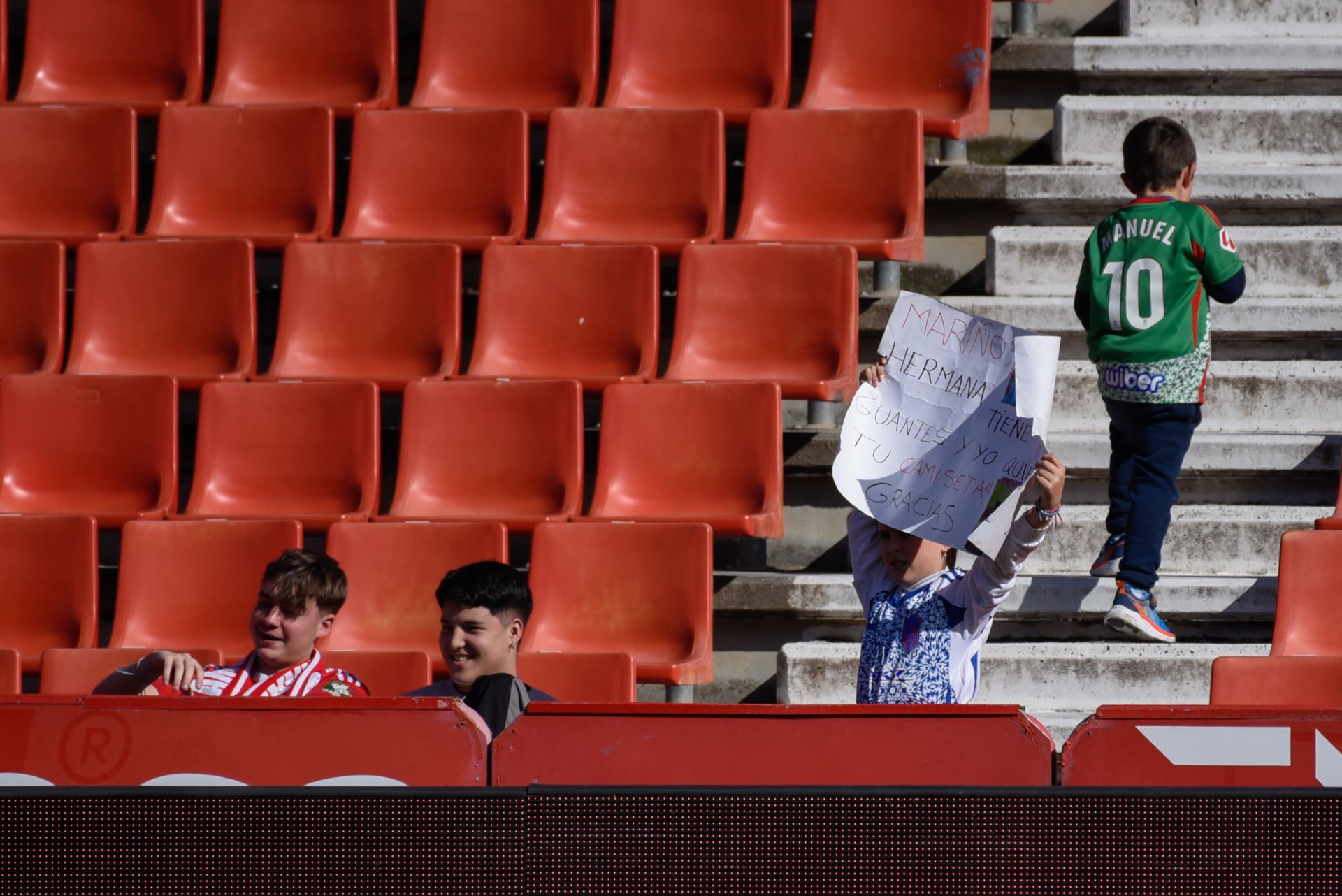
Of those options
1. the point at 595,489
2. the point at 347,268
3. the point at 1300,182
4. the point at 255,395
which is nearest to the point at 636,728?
the point at 595,489

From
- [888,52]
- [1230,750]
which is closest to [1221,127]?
[888,52]

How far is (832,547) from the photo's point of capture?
169 inches

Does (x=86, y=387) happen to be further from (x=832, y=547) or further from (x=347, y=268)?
(x=832, y=547)

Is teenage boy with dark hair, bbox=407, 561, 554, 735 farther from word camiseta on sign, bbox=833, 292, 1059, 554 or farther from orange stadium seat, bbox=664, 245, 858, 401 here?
orange stadium seat, bbox=664, 245, 858, 401

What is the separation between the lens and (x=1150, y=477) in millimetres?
3680

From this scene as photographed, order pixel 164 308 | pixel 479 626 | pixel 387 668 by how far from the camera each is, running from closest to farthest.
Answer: pixel 479 626 < pixel 387 668 < pixel 164 308

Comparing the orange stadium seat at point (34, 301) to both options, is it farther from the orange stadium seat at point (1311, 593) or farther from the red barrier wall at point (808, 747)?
the orange stadium seat at point (1311, 593)

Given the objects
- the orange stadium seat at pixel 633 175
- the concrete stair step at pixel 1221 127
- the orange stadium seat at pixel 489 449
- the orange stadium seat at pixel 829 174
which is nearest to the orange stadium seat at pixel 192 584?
the orange stadium seat at pixel 489 449

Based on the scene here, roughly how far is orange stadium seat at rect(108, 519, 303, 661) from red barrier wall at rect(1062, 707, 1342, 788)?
92.1 inches

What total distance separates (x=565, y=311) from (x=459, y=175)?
71 centimetres

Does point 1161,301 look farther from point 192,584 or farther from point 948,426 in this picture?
point 192,584

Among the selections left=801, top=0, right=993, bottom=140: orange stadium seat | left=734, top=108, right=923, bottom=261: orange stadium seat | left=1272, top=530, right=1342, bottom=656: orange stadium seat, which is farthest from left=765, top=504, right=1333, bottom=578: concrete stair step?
left=801, top=0, right=993, bottom=140: orange stadium seat

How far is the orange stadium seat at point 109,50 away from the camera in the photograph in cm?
554

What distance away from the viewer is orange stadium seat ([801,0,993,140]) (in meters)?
5.24
